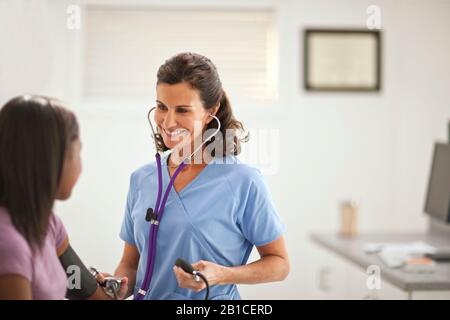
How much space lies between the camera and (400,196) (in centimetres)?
314

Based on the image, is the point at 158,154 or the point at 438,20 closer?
the point at 158,154

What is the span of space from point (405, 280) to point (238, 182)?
76cm

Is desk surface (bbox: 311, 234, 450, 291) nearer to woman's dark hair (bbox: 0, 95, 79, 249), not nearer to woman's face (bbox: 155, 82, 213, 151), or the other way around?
woman's face (bbox: 155, 82, 213, 151)

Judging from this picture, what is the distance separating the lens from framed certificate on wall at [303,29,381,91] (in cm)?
305

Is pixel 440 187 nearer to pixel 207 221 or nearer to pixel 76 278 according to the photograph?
pixel 207 221

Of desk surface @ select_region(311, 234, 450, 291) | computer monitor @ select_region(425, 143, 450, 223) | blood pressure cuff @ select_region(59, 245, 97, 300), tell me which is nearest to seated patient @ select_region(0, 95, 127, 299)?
blood pressure cuff @ select_region(59, 245, 97, 300)

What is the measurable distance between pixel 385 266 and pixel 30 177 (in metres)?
1.32

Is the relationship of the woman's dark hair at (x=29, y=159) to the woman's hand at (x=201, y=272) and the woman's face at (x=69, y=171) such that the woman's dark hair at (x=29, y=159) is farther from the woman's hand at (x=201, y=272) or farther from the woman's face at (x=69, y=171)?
the woman's hand at (x=201, y=272)

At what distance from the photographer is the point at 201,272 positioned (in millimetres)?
1138

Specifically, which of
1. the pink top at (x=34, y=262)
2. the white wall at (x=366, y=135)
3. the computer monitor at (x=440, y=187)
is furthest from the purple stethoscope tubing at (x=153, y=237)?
the white wall at (x=366, y=135)
